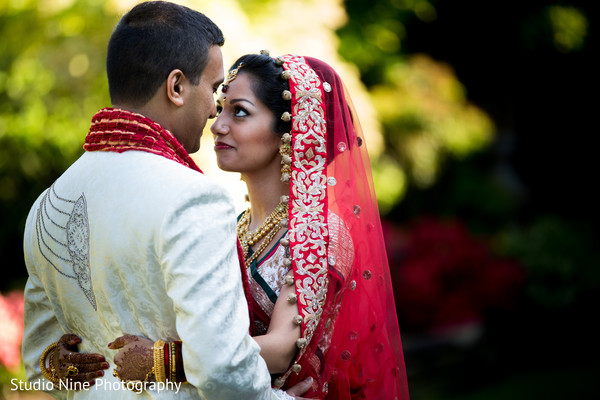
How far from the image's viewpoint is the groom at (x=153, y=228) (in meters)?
1.54

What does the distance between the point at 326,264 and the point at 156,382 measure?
0.70 metres

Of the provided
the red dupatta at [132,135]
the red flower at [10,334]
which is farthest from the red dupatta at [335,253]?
the red flower at [10,334]

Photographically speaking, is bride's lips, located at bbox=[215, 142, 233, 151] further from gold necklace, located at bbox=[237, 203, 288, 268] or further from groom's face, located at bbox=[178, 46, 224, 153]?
groom's face, located at bbox=[178, 46, 224, 153]

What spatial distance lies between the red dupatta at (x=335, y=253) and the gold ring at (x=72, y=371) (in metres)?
0.69

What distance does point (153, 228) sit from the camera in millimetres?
1590

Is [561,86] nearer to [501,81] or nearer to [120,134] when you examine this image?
[501,81]

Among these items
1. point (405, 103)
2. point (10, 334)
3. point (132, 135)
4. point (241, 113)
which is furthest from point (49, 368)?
point (405, 103)

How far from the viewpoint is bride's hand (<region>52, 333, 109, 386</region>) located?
1.84m

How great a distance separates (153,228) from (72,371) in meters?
0.58

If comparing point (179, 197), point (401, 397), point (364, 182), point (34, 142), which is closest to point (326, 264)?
point (364, 182)

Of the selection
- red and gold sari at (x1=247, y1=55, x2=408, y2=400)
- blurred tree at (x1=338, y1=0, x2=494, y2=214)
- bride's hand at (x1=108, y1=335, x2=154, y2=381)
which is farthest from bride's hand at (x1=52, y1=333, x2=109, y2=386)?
blurred tree at (x1=338, y1=0, x2=494, y2=214)

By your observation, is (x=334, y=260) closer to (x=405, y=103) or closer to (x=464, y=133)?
(x=405, y=103)

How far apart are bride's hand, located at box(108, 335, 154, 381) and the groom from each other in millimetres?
29

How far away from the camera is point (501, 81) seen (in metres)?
9.99
